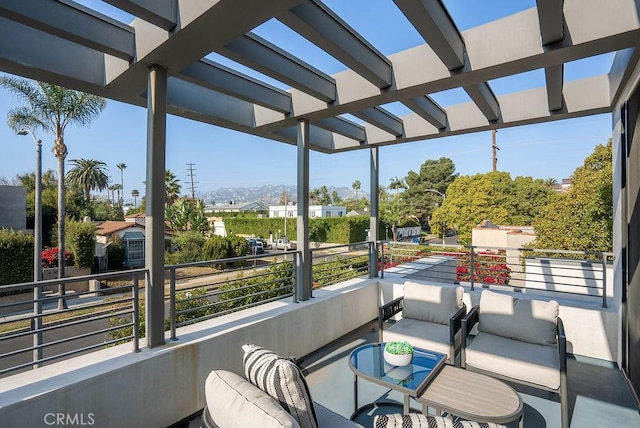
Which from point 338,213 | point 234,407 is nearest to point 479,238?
point 234,407

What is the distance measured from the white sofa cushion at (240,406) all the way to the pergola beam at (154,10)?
209 cm

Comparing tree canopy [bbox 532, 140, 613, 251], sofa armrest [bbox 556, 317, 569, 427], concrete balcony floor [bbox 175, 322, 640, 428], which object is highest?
tree canopy [bbox 532, 140, 613, 251]

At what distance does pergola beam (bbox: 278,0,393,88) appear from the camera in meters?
2.10

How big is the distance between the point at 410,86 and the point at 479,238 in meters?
9.75

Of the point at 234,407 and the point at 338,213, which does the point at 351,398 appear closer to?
the point at 234,407

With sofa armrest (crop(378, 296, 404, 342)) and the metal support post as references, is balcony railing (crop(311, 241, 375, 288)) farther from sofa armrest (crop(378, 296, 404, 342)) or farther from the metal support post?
the metal support post

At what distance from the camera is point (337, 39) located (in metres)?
2.38

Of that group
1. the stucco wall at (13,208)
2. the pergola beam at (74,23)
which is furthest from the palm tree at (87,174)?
the pergola beam at (74,23)

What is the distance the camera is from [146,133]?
2.61 meters

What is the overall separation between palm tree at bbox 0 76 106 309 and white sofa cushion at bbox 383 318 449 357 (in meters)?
10.8

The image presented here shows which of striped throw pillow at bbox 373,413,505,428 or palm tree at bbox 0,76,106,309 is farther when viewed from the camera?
palm tree at bbox 0,76,106,309

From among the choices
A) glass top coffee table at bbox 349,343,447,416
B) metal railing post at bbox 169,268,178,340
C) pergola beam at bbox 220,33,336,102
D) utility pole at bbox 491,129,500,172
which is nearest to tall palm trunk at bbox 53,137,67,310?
metal railing post at bbox 169,268,178,340

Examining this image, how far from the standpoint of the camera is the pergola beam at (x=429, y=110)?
3.56m

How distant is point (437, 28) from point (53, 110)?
13004 millimetres
